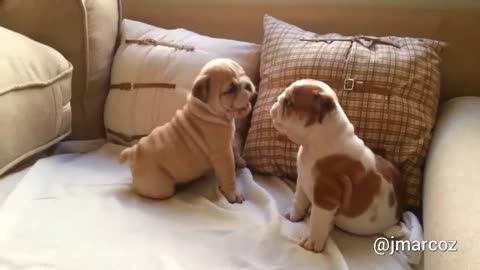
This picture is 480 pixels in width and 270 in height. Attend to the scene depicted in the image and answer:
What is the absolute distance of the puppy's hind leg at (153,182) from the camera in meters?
1.40

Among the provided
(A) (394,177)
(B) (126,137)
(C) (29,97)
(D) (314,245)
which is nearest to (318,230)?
(D) (314,245)

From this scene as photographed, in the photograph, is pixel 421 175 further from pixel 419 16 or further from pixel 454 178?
pixel 419 16

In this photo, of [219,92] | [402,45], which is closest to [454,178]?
[402,45]

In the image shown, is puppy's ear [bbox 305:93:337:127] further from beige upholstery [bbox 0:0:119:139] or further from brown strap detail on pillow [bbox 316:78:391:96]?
beige upholstery [bbox 0:0:119:139]

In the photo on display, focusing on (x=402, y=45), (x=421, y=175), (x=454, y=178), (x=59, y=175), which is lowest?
(x=59, y=175)

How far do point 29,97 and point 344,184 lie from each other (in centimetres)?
77

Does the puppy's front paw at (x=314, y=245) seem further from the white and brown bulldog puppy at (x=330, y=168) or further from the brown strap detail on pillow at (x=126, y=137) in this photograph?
the brown strap detail on pillow at (x=126, y=137)

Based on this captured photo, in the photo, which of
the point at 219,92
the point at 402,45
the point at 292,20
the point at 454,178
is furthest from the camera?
the point at 292,20

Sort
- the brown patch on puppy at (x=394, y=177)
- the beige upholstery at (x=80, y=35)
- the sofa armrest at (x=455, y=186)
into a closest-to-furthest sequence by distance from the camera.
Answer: the sofa armrest at (x=455, y=186)
the brown patch on puppy at (x=394, y=177)
the beige upholstery at (x=80, y=35)

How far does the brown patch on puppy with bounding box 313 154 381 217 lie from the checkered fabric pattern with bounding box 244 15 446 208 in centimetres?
17

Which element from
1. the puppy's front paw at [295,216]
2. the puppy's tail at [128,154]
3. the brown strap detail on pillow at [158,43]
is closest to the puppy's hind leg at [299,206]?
the puppy's front paw at [295,216]

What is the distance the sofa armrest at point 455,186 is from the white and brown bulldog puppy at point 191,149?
0.44 meters

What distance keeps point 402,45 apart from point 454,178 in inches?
16.8

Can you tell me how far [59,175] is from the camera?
1472mm
